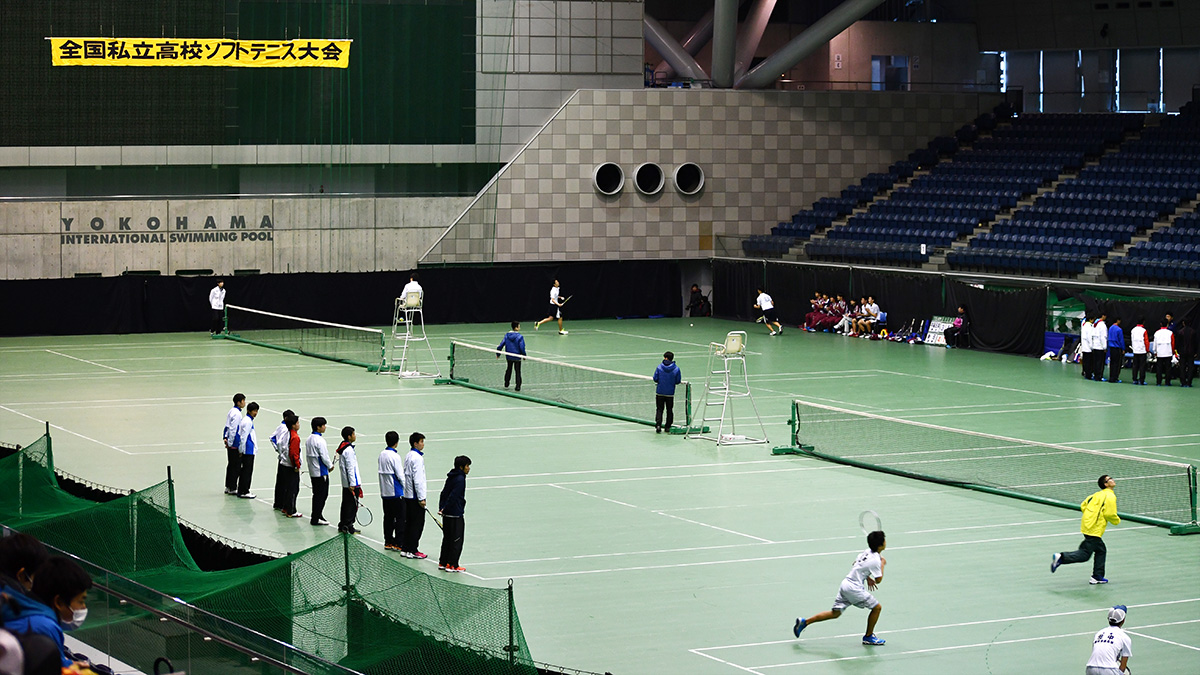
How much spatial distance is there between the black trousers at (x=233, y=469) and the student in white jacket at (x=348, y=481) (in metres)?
3.47

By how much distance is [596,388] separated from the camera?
1454 inches

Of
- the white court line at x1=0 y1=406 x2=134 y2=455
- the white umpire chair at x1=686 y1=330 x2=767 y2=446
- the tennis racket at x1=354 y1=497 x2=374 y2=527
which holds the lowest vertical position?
the tennis racket at x1=354 y1=497 x2=374 y2=527

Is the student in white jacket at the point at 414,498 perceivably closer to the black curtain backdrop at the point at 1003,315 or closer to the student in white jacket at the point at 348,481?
the student in white jacket at the point at 348,481

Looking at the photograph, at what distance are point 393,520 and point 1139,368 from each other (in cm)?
2501

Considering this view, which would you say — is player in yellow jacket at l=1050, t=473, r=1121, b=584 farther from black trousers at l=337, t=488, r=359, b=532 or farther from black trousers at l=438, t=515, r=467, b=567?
black trousers at l=337, t=488, r=359, b=532

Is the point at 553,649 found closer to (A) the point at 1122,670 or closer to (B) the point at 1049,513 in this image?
(A) the point at 1122,670

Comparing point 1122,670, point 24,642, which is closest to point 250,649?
point 24,642

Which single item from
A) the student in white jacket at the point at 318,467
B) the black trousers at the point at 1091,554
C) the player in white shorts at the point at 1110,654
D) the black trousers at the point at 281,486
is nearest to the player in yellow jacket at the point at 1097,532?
the black trousers at the point at 1091,554

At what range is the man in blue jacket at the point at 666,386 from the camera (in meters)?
31.4

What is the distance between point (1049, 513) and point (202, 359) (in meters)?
27.5

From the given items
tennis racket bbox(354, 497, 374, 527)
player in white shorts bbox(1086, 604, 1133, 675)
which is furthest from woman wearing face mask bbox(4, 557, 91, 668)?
tennis racket bbox(354, 497, 374, 527)

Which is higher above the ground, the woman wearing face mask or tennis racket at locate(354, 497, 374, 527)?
the woman wearing face mask

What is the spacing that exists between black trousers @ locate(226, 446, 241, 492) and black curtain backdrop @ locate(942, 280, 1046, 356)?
27.1 meters

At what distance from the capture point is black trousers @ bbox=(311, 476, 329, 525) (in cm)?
2328
